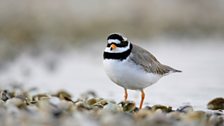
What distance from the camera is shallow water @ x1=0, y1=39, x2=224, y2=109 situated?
11.3 meters

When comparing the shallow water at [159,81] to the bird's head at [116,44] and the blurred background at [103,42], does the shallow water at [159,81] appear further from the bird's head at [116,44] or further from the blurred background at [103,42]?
the bird's head at [116,44]

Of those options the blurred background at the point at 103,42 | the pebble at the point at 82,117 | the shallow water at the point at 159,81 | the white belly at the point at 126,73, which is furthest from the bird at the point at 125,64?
the blurred background at the point at 103,42

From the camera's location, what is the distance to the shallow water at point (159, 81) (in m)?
11.3

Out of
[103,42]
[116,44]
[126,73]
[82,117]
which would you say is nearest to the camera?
[82,117]

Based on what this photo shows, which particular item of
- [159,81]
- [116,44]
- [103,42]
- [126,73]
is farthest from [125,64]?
[103,42]

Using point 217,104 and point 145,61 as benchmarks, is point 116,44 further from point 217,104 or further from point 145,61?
point 217,104

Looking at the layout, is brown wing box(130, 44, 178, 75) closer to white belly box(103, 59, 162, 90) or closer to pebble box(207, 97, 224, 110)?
white belly box(103, 59, 162, 90)

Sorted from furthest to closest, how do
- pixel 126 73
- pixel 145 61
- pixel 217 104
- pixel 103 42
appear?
pixel 103 42, pixel 217 104, pixel 145 61, pixel 126 73

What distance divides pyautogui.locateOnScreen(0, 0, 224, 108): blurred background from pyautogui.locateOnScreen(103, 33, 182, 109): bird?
1.16 m

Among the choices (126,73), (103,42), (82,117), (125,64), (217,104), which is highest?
(103,42)

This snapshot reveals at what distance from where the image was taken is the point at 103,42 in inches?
664

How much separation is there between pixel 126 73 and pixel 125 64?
123 millimetres

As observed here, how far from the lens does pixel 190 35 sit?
18734mm

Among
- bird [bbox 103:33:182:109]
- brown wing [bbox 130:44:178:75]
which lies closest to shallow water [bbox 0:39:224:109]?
brown wing [bbox 130:44:178:75]
